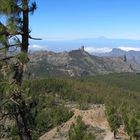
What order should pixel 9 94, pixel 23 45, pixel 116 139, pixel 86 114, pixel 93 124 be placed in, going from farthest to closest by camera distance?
pixel 86 114, pixel 93 124, pixel 116 139, pixel 23 45, pixel 9 94

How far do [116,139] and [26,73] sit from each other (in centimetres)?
9131

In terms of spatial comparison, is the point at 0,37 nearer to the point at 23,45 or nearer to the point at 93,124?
the point at 23,45

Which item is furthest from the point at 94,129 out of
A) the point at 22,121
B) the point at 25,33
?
the point at 25,33

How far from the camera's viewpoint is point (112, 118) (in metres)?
111

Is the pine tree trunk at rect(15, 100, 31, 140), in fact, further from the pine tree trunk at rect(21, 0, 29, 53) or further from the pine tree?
the pine tree trunk at rect(21, 0, 29, 53)

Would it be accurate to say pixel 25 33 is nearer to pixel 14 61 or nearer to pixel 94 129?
pixel 14 61

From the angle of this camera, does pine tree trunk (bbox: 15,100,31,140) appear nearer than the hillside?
Yes

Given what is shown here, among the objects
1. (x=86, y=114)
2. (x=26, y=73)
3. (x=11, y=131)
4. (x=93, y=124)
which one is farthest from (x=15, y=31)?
(x=86, y=114)

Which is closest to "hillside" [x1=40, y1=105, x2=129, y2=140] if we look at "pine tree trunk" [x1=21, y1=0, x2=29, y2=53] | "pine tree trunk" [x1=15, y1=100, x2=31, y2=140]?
"pine tree trunk" [x1=15, y1=100, x2=31, y2=140]

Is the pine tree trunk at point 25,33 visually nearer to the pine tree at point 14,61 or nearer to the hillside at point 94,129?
the pine tree at point 14,61

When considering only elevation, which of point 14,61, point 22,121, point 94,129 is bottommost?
point 94,129

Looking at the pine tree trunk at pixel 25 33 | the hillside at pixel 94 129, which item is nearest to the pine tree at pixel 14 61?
the pine tree trunk at pixel 25 33

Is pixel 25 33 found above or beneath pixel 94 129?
above

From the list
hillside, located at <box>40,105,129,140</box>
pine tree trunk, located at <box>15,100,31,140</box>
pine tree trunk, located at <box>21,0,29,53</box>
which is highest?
pine tree trunk, located at <box>21,0,29,53</box>
